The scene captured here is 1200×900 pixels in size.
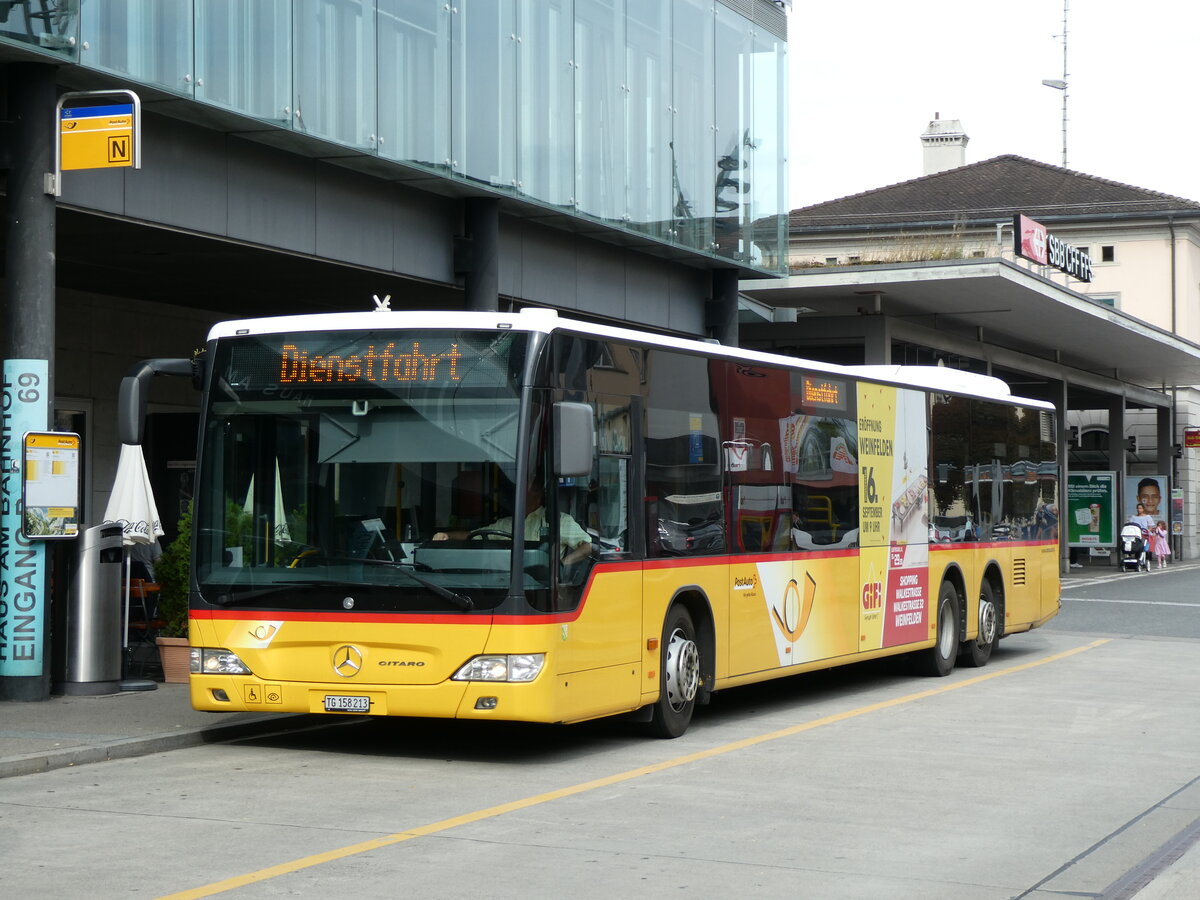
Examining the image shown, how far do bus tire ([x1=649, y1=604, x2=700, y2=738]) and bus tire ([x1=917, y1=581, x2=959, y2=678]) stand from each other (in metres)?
5.54

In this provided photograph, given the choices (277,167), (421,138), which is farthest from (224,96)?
(421,138)

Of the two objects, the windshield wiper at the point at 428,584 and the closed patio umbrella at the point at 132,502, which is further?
the closed patio umbrella at the point at 132,502

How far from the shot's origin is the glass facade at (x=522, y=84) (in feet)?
47.1

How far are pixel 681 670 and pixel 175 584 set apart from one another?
5.09 meters

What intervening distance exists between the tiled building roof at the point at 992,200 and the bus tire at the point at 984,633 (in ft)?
141

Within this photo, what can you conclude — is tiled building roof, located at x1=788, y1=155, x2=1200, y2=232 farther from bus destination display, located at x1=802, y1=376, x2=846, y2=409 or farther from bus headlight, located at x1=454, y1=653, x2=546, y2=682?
bus headlight, located at x1=454, y1=653, x2=546, y2=682

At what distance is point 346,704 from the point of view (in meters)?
10.4

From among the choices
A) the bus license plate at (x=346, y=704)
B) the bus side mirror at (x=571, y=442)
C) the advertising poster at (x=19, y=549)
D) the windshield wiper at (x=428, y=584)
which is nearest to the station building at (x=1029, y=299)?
the advertising poster at (x=19, y=549)

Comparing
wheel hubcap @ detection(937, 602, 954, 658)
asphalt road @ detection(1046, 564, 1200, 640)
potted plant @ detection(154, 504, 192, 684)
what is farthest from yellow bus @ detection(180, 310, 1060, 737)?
asphalt road @ detection(1046, 564, 1200, 640)

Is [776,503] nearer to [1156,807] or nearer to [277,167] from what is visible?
[1156,807]

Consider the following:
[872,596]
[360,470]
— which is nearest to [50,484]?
[360,470]

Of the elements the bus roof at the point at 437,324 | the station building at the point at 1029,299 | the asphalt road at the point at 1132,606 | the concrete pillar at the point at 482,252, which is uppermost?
the station building at the point at 1029,299

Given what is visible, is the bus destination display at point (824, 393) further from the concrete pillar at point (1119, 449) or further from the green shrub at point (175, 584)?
the concrete pillar at point (1119, 449)

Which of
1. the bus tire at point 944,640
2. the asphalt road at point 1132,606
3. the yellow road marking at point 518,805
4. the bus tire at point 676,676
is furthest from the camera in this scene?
the asphalt road at point 1132,606
